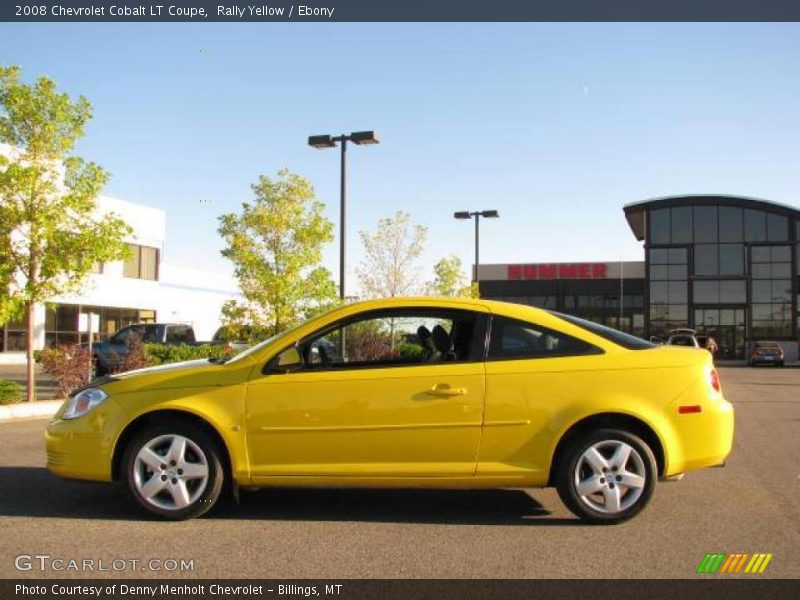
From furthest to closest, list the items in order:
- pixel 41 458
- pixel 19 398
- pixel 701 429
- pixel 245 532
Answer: pixel 19 398
pixel 41 458
pixel 701 429
pixel 245 532

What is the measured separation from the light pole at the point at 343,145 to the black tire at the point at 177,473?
13.3m

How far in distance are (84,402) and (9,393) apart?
27.5 feet

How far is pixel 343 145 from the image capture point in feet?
62.1

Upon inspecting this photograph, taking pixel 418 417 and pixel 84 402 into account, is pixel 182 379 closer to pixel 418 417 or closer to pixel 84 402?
pixel 84 402

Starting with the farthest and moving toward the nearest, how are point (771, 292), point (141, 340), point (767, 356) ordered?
point (771, 292), point (767, 356), point (141, 340)

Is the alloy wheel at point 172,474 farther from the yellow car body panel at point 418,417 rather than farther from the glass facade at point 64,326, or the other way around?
the glass facade at point 64,326

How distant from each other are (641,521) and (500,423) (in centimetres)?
126

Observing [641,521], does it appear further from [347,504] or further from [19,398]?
[19,398]

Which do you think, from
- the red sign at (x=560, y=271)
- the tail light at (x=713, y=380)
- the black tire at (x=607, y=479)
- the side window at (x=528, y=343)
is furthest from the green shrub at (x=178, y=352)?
the red sign at (x=560, y=271)

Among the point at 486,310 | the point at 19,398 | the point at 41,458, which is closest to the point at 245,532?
the point at 486,310

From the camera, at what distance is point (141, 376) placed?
558cm

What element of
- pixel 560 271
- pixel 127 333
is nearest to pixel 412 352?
pixel 127 333

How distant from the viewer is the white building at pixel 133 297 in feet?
109
